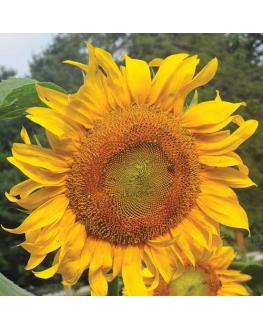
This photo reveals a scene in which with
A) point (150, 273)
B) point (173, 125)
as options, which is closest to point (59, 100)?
point (173, 125)

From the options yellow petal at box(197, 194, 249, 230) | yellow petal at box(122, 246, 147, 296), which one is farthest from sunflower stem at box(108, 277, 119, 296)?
yellow petal at box(197, 194, 249, 230)

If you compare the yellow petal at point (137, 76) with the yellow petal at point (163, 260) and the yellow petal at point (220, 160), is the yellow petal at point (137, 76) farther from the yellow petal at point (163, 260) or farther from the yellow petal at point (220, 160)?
the yellow petal at point (163, 260)

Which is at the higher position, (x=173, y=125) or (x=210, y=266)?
(x=173, y=125)

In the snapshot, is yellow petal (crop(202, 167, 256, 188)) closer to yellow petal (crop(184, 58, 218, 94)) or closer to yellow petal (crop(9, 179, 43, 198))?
yellow petal (crop(184, 58, 218, 94))

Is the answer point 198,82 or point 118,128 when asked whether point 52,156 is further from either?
point 198,82

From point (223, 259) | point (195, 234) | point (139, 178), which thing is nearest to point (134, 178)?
point (139, 178)
